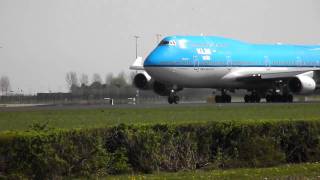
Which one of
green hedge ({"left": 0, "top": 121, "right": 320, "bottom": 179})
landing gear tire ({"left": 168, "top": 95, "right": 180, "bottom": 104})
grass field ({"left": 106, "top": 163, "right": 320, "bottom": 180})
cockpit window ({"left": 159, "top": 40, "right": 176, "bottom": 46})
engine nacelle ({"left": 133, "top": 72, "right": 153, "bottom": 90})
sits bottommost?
grass field ({"left": 106, "top": 163, "right": 320, "bottom": 180})

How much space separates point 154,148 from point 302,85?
4085cm

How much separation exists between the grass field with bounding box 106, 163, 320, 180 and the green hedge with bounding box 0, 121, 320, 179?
49 cm

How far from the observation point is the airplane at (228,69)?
55.8 metres

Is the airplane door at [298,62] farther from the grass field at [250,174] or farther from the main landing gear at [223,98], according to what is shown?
the grass field at [250,174]

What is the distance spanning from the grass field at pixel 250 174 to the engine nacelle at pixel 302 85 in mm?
39291

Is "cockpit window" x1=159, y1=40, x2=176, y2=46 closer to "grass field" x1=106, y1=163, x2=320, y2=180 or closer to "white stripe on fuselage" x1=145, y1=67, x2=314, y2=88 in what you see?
"white stripe on fuselage" x1=145, y1=67, x2=314, y2=88

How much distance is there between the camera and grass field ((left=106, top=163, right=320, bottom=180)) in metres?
15.4

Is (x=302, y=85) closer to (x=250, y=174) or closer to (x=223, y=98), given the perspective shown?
(x=223, y=98)

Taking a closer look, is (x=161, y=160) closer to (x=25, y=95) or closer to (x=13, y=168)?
(x=13, y=168)

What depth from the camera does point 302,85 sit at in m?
55.4

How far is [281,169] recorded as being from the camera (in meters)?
Result: 16.7

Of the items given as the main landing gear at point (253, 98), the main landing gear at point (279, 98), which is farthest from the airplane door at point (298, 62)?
the main landing gear at point (279, 98)

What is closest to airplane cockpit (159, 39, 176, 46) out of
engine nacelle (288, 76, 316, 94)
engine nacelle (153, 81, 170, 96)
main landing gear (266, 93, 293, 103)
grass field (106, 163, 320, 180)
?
engine nacelle (153, 81, 170, 96)

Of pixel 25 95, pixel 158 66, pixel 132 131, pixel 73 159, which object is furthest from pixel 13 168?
pixel 25 95
